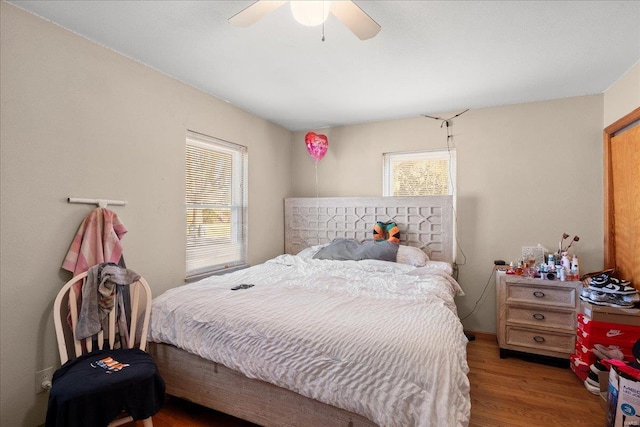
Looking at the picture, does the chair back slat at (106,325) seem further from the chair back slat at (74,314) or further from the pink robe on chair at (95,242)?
the pink robe on chair at (95,242)

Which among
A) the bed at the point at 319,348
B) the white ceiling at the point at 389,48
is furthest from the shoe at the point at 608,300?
the white ceiling at the point at 389,48

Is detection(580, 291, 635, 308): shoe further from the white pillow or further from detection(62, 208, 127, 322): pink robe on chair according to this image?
detection(62, 208, 127, 322): pink robe on chair

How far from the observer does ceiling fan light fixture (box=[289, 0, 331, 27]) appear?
58.8 inches

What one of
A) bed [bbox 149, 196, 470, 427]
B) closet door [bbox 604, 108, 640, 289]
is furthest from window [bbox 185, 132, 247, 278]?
closet door [bbox 604, 108, 640, 289]

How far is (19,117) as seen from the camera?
5.86 ft

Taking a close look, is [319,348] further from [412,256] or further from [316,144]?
[316,144]

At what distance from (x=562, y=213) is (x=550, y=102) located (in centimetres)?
115

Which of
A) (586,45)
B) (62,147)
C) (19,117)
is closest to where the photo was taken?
(19,117)

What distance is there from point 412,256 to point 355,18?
2271 mm

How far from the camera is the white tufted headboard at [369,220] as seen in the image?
342 centimetres

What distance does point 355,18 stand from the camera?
5.14ft

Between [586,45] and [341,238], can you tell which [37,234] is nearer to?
[341,238]

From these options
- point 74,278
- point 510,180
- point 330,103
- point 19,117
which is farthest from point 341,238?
point 19,117

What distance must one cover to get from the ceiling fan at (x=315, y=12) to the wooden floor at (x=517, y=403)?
A: 240 cm
